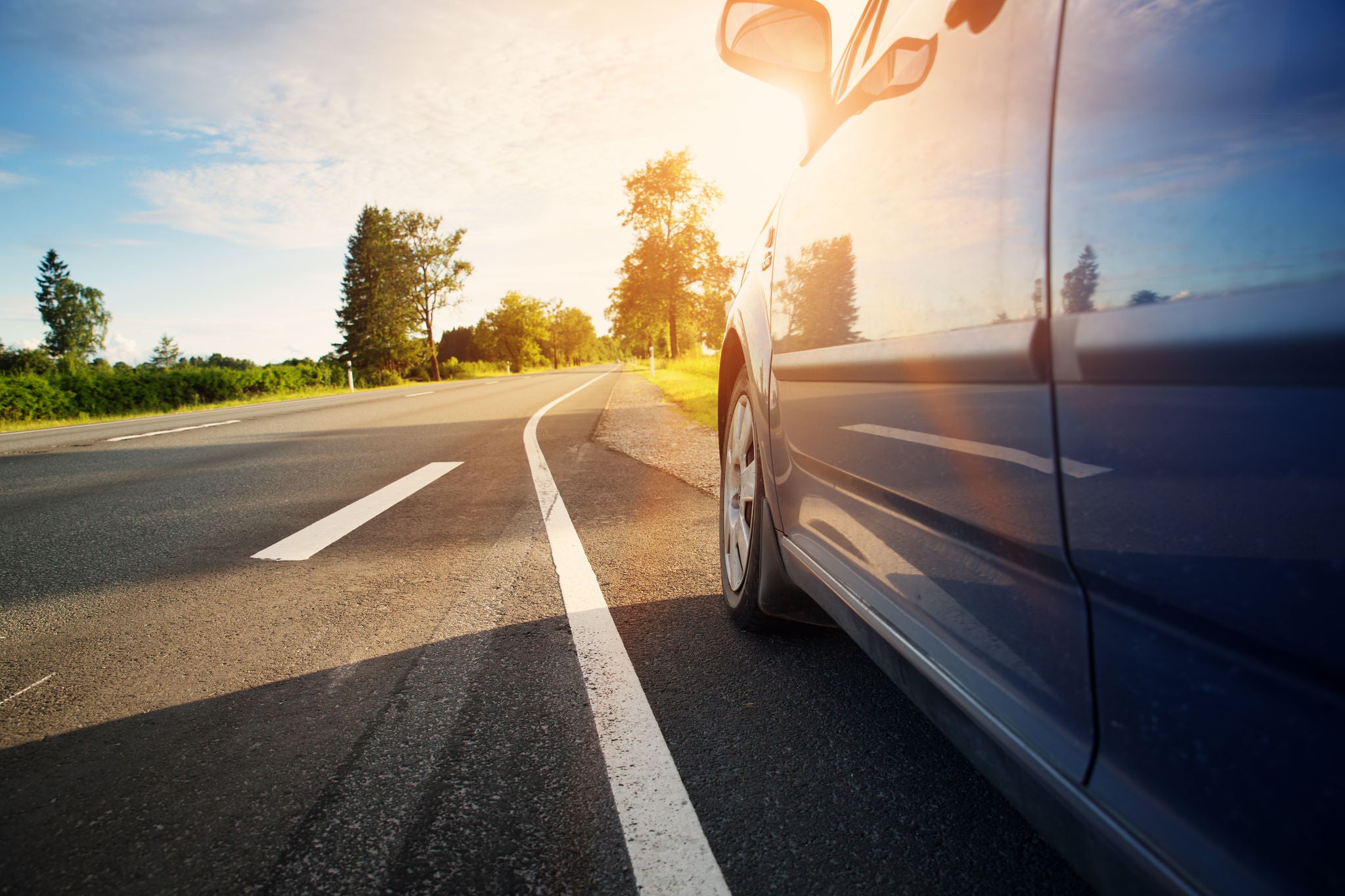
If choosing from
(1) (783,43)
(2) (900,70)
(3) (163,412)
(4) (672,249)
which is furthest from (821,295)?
(4) (672,249)

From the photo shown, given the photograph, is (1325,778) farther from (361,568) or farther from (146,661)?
(361,568)

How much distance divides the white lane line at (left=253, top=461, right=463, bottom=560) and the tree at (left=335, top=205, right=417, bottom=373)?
52.7m

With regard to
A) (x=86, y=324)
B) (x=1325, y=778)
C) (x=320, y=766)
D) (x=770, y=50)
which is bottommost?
(x=320, y=766)

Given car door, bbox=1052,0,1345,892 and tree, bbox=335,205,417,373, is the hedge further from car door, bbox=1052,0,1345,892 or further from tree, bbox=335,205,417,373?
tree, bbox=335,205,417,373

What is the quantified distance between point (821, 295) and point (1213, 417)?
1183mm

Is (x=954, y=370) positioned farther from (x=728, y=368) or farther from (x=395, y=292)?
(x=395, y=292)

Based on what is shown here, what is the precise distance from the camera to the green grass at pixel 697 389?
10.4 m

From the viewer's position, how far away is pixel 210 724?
2059mm

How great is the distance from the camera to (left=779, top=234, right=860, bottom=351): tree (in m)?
1.58

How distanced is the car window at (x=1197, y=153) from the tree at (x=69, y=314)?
108 metres

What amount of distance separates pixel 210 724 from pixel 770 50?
2.41m

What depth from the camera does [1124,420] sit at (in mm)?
736

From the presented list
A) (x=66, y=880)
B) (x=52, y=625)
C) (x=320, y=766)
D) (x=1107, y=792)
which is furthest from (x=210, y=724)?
(x=1107, y=792)

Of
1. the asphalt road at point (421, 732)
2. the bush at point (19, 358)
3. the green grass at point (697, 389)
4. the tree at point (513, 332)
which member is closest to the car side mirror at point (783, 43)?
the green grass at point (697, 389)
